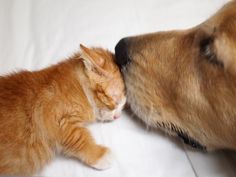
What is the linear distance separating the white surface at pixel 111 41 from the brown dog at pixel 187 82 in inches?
3.1

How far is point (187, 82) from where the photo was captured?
4.32 ft

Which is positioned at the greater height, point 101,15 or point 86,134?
point 101,15

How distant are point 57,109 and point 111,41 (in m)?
0.50

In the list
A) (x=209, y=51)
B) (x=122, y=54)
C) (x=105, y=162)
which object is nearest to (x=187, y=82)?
(x=209, y=51)

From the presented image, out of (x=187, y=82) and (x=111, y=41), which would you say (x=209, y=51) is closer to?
(x=187, y=82)

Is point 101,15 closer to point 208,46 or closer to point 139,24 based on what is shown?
Result: point 139,24

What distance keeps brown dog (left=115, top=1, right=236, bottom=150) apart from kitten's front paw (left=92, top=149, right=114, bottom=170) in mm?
175

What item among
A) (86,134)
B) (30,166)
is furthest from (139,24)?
(30,166)

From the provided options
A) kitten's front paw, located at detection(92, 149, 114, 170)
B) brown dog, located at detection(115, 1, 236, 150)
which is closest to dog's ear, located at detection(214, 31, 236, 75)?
brown dog, located at detection(115, 1, 236, 150)

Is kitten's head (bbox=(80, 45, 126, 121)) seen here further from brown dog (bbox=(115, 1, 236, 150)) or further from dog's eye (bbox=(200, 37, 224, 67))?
dog's eye (bbox=(200, 37, 224, 67))

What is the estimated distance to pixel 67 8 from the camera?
1730mm

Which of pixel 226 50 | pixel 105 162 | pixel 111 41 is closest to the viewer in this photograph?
pixel 226 50

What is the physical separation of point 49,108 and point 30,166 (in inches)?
7.9

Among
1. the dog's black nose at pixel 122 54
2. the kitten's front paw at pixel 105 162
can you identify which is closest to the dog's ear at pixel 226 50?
the dog's black nose at pixel 122 54
